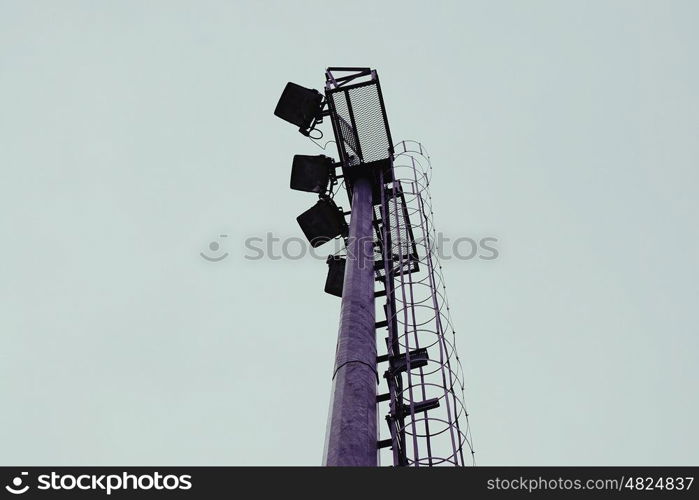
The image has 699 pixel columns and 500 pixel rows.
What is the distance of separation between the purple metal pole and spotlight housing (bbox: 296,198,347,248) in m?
2.83

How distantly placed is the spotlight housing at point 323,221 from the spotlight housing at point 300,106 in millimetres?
2003

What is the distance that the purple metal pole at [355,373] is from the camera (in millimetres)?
7195

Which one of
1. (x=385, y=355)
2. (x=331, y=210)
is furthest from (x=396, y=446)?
(x=331, y=210)

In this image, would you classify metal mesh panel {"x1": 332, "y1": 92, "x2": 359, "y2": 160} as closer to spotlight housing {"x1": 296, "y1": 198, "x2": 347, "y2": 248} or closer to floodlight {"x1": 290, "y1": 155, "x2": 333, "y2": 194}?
floodlight {"x1": 290, "y1": 155, "x2": 333, "y2": 194}

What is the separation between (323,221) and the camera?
1430 centimetres

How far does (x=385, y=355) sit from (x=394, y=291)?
4.49 ft

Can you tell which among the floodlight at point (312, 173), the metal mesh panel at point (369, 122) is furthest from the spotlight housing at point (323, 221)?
the metal mesh panel at point (369, 122)

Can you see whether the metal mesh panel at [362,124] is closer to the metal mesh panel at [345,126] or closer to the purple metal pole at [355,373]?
the metal mesh panel at [345,126]

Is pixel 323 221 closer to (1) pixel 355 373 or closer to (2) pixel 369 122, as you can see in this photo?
(2) pixel 369 122

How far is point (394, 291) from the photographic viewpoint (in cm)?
1092

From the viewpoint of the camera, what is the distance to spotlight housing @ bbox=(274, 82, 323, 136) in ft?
49.8

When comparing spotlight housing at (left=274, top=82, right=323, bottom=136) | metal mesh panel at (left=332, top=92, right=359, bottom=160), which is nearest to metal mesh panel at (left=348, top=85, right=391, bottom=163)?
metal mesh panel at (left=332, top=92, right=359, bottom=160)
